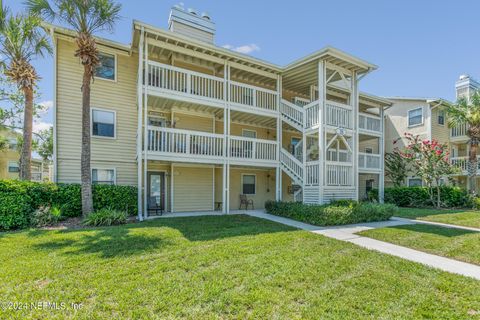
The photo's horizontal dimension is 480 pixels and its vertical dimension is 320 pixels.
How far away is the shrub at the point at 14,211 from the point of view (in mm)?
7855

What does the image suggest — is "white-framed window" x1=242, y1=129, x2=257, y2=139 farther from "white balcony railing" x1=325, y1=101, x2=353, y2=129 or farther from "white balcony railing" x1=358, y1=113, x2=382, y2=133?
"white balcony railing" x1=358, y1=113, x2=382, y2=133

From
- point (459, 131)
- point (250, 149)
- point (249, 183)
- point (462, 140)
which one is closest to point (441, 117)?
point (459, 131)

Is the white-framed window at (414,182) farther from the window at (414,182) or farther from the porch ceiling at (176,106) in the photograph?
the porch ceiling at (176,106)

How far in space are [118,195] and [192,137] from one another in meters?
3.91

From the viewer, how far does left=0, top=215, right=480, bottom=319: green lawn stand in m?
3.41

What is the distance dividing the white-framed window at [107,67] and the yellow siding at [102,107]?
0.17 metres

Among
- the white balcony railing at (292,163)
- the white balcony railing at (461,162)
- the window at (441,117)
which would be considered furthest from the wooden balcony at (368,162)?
the window at (441,117)

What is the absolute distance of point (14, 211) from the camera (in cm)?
804

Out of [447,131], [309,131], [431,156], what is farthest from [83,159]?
[447,131]

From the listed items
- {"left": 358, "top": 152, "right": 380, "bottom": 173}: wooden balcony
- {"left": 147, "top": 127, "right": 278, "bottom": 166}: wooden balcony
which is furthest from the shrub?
{"left": 358, "top": 152, "right": 380, "bottom": 173}: wooden balcony

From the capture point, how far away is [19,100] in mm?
21031

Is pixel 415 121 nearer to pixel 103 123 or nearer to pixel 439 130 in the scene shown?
pixel 439 130

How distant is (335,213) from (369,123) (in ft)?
30.4

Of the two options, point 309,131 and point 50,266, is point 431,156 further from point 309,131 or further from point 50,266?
point 50,266
